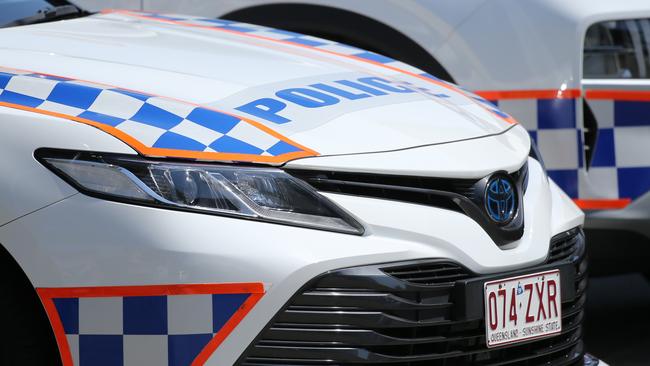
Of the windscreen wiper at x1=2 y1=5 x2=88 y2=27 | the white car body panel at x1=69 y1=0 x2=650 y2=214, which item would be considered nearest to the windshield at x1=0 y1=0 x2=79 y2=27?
the windscreen wiper at x1=2 y1=5 x2=88 y2=27

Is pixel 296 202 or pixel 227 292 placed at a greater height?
pixel 296 202

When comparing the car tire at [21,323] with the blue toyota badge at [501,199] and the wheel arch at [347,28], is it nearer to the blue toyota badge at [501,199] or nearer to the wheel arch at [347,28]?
the blue toyota badge at [501,199]

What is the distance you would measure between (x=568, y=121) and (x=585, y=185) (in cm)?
21

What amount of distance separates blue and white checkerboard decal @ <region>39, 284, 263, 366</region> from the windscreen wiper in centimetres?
117

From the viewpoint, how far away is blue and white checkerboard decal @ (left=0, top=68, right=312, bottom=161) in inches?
95.5

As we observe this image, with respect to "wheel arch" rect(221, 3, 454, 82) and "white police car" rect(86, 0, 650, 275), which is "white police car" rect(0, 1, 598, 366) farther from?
"wheel arch" rect(221, 3, 454, 82)

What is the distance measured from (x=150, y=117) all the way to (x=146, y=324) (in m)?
0.43

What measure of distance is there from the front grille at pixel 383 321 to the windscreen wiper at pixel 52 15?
1.35 meters

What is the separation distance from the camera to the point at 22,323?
2393 millimetres

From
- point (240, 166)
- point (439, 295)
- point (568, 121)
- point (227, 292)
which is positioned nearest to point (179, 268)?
point (227, 292)

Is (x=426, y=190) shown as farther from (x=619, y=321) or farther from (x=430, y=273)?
(x=619, y=321)

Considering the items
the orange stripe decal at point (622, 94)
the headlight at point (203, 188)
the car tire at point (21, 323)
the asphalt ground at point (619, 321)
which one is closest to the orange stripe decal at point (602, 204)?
the orange stripe decal at point (622, 94)

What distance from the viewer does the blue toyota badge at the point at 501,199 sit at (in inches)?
104

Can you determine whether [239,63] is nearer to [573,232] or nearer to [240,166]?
[240,166]
